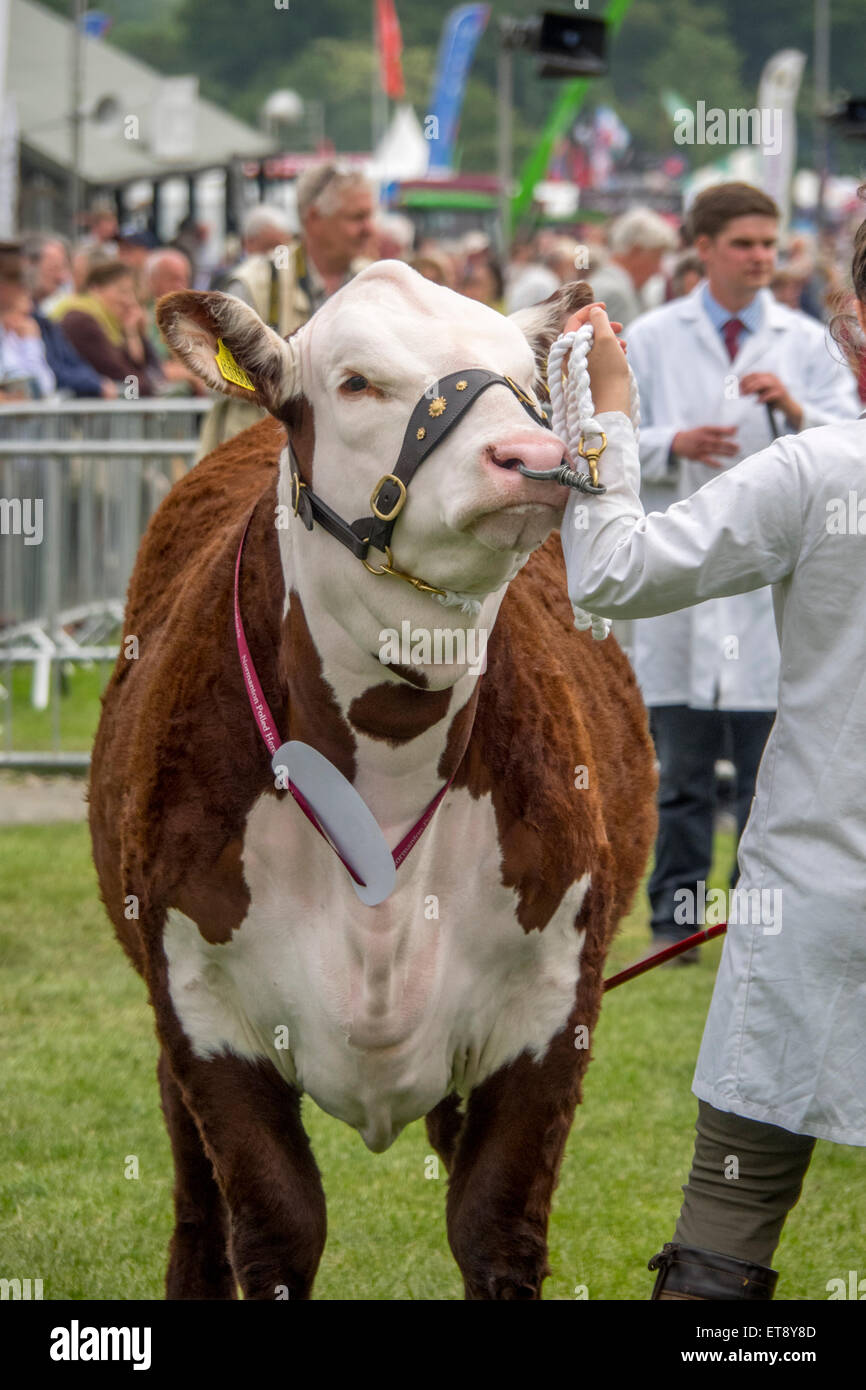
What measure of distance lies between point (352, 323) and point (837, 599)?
86cm

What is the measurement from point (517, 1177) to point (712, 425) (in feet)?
12.0

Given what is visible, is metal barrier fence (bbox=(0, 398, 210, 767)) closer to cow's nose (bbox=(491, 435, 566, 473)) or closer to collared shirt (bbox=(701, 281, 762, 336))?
collared shirt (bbox=(701, 281, 762, 336))

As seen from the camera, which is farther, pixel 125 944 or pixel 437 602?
pixel 125 944

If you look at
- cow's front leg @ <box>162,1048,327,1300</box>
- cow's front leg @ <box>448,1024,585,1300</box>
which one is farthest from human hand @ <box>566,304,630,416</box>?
cow's front leg @ <box>162,1048,327,1300</box>

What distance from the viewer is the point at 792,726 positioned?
9.37ft

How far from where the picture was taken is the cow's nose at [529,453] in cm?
268

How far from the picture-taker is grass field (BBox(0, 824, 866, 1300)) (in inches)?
170

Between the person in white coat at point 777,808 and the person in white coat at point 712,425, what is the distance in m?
3.58

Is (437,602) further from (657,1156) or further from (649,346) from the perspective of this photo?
(649,346)

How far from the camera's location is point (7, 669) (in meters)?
9.43

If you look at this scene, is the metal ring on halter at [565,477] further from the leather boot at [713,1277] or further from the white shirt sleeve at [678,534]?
the leather boot at [713,1277]

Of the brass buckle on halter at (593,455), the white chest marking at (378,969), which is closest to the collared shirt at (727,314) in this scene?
the white chest marking at (378,969)

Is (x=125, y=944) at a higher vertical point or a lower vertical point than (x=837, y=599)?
Result: lower
